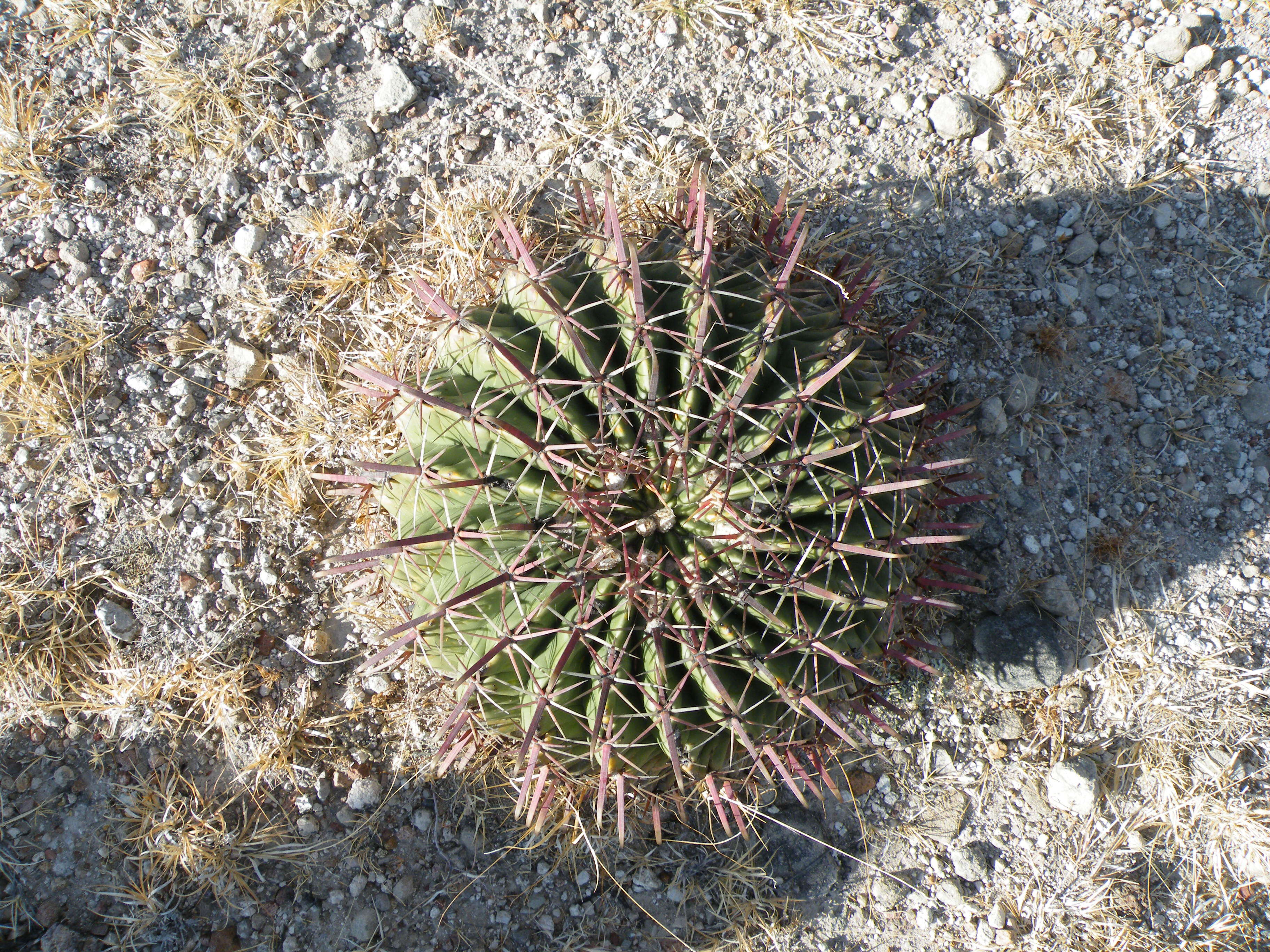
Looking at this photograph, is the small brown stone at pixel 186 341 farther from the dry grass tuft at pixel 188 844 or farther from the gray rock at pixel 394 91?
the dry grass tuft at pixel 188 844

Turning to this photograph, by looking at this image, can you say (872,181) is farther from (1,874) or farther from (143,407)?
(1,874)

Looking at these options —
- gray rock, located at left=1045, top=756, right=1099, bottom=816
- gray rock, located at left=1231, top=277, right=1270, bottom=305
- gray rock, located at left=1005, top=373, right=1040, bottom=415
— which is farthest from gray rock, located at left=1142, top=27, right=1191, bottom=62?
gray rock, located at left=1045, top=756, right=1099, bottom=816

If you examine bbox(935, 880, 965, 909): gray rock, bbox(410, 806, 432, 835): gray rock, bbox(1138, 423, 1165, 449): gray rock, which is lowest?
bbox(935, 880, 965, 909): gray rock

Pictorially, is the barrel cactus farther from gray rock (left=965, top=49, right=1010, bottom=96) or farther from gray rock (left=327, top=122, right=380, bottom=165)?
gray rock (left=965, top=49, right=1010, bottom=96)

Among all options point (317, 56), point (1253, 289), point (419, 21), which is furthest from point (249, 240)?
point (1253, 289)

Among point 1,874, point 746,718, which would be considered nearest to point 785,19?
point 746,718

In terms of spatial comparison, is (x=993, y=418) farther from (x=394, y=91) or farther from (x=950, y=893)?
(x=394, y=91)
